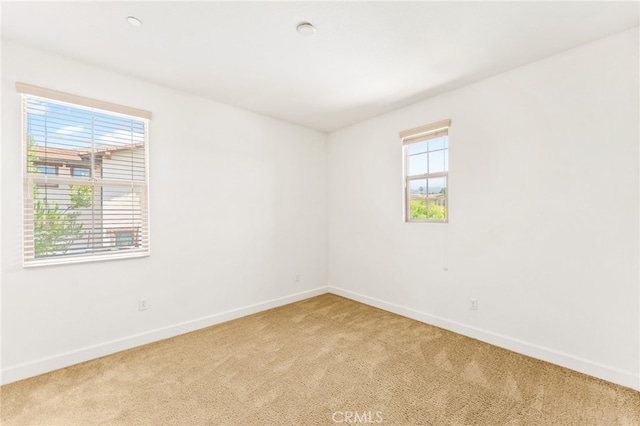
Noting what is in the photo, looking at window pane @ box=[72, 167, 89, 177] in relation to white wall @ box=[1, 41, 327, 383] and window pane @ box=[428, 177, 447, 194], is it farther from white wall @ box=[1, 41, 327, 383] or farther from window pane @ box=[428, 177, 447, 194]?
window pane @ box=[428, 177, 447, 194]

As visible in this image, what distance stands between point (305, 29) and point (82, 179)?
2314mm

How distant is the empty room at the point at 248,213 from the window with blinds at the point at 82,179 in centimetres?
2

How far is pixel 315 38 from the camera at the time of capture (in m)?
2.19

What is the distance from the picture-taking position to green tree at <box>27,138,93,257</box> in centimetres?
232

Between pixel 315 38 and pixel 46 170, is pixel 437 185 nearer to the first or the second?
pixel 315 38

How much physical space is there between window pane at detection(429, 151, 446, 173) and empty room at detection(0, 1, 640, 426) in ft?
0.06

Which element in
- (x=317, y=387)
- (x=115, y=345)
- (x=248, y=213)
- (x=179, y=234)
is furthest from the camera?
(x=248, y=213)

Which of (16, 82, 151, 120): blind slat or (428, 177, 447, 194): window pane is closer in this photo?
(16, 82, 151, 120): blind slat

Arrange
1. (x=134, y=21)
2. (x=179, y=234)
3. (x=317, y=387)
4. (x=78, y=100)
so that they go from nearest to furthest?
(x=134, y=21), (x=317, y=387), (x=78, y=100), (x=179, y=234)

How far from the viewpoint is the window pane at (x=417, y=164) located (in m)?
3.46

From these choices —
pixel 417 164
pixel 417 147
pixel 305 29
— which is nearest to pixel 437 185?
pixel 417 164

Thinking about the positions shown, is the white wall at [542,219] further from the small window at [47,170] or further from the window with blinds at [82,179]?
the small window at [47,170]

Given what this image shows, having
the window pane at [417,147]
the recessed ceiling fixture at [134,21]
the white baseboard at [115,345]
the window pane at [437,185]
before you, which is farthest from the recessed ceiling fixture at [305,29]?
the white baseboard at [115,345]

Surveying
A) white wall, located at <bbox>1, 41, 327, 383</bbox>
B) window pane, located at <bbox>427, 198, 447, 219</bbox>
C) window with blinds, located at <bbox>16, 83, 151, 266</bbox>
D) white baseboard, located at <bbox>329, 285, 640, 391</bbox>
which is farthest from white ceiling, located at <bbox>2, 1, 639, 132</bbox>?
white baseboard, located at <bbox>329, 285, 640, 391</bbox>
